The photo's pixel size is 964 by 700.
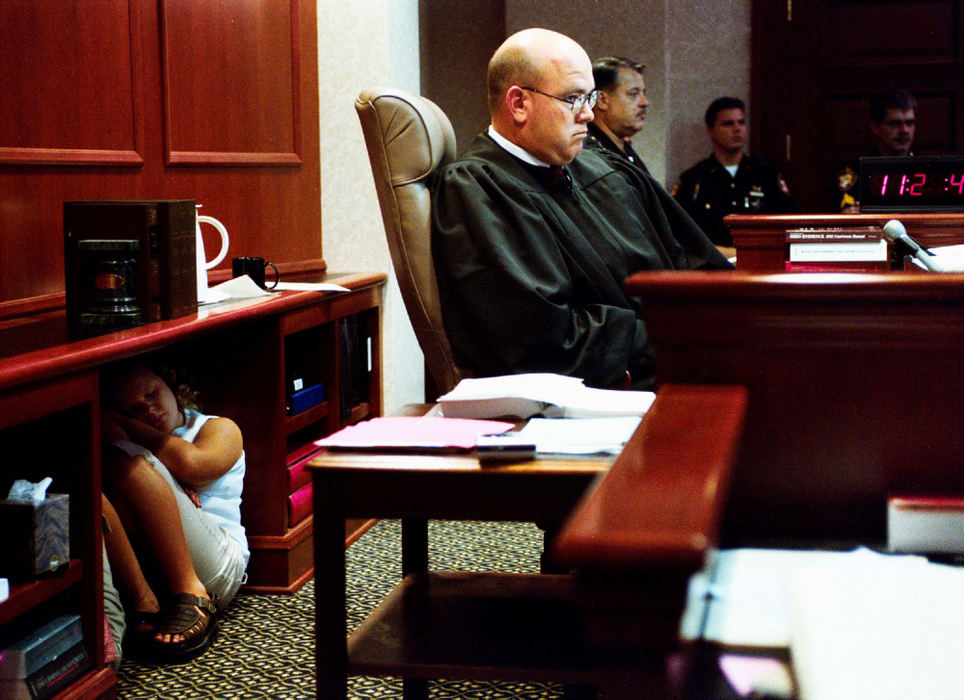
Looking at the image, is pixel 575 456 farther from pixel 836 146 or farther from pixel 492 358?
pixel 836 146

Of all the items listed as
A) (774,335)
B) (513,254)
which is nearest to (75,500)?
(513,254)

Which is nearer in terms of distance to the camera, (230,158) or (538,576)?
(538,576)

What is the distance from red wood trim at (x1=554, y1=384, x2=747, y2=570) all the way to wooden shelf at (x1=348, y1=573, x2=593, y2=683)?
0.46 metres

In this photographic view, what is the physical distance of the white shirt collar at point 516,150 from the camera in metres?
3.00

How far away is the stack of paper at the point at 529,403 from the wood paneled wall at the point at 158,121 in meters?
1.22

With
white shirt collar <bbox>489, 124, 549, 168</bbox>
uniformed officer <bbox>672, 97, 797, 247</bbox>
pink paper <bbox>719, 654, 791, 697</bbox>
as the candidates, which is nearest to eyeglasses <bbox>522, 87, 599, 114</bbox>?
white shirt collar <bbox>489, 124, 549, 168</bbox>

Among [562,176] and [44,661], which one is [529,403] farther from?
[562,176]

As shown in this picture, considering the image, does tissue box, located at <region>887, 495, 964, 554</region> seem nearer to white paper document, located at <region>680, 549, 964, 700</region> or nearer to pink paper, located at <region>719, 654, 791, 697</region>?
white paper document, located at <region>680, 549, 964, 700</region>

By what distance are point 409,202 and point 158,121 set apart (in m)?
0.83

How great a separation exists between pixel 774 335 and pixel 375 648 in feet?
2.17

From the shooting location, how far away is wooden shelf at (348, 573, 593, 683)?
1.50 metres

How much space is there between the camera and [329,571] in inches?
57.3

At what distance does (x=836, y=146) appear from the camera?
6.51 metres

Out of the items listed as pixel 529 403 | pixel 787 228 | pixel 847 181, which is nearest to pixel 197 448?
pixel 529 403
